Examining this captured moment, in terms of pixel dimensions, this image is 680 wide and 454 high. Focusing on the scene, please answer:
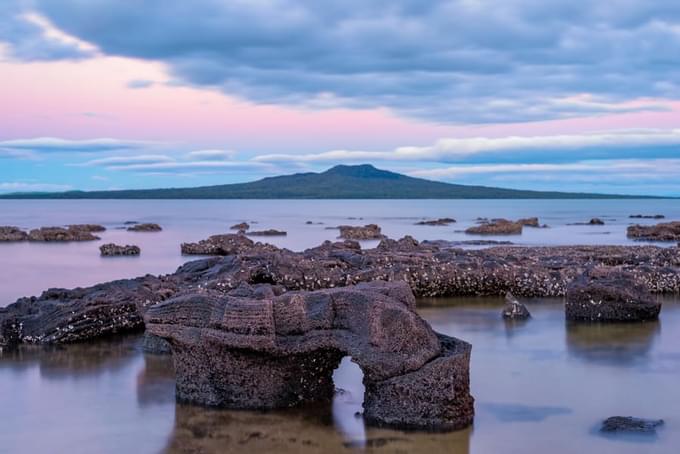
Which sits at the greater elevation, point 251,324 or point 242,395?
point 251,324

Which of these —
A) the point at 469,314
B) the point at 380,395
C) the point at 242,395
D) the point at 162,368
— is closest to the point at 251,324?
the point at 242,395

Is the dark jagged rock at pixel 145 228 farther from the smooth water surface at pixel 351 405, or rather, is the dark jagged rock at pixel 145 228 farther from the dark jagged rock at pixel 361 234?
the smooth water surface at pixel 351 405

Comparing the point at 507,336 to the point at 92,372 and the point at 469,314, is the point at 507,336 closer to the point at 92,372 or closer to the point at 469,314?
the point at 469,314

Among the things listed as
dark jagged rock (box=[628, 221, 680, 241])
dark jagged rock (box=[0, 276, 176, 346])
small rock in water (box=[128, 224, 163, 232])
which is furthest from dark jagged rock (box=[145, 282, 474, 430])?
small rock in water (box=[128, 224, 163, 232])

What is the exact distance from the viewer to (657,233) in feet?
139

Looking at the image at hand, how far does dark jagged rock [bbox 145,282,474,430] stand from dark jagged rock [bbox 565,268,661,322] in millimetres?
5276

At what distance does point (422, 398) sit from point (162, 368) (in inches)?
150

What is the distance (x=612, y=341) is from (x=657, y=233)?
3278 centimetres

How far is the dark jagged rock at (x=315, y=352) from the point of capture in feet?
24.4

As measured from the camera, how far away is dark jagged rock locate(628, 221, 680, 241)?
4109 cm

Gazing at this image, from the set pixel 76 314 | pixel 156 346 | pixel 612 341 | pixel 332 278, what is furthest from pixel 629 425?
pixel 332 278

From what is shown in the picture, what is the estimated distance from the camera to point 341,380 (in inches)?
365

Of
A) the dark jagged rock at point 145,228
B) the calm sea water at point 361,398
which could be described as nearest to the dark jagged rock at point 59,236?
the dark jagged rock at point 145,228

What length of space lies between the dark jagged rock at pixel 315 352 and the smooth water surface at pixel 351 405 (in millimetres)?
211
